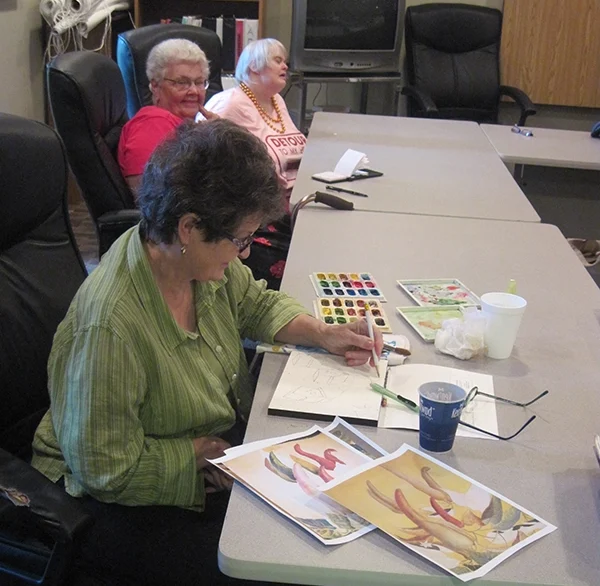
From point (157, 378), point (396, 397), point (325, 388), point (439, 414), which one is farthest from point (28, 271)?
point (439, 414)

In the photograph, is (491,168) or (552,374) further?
(491,168)

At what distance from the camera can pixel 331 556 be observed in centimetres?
97

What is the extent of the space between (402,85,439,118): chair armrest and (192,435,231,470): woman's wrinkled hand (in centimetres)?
347

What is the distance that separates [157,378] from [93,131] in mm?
1316

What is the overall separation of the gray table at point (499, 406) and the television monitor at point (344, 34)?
101 inches

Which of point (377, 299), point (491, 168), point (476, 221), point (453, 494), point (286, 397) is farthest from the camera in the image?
point (491, 168)

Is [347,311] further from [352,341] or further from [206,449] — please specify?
[206,449]

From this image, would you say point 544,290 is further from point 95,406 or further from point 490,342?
point 95,406

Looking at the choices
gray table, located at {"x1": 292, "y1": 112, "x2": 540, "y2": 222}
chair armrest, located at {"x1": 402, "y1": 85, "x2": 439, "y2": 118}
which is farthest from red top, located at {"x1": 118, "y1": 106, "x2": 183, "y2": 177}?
chair armrest, located at {"x1": 402, "y1": 85, "x2": 439, "y2": 118}

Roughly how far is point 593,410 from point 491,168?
179cm

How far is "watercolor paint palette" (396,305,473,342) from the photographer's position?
1605 millimetres

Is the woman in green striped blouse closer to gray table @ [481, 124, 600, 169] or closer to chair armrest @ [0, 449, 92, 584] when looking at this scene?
chair armrest @ [0, 449, 92, 584]

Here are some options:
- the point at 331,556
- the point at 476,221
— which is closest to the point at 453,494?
the point at 331,556

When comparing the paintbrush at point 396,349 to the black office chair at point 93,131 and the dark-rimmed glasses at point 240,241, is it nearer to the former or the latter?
the dark-rimmed glasses at point 240,241
